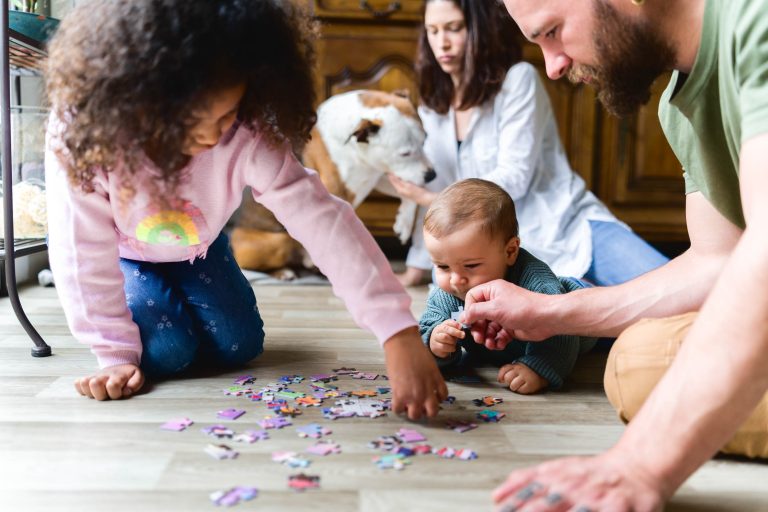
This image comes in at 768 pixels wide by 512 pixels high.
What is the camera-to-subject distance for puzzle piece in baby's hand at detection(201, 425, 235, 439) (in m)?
1.01

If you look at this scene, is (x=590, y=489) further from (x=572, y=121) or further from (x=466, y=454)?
(x=572, y=121)

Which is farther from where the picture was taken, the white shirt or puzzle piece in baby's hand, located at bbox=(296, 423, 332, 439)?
the white shirt

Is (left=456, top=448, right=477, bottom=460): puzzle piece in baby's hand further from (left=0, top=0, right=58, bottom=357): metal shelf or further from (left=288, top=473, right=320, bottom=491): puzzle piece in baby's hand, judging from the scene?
(left=0, top=0, right=58, bottom=357): metal shelf

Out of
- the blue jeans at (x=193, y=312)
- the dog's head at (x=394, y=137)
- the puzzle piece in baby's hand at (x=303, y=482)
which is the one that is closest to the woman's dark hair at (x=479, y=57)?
the dog's head at (x=394, y=137)

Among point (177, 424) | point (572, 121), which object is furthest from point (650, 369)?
point (572, 121)

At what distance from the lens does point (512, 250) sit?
1.38m

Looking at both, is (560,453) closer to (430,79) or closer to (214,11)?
(214,11)

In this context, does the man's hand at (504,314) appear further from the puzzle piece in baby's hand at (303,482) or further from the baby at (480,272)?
the puzzle piece in baby's hand at (303,482)

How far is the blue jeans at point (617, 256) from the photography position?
185 cm

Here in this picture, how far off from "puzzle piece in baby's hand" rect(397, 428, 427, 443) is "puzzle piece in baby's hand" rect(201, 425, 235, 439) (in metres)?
0.23

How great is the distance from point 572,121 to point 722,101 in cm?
197

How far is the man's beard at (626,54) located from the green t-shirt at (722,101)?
46mm

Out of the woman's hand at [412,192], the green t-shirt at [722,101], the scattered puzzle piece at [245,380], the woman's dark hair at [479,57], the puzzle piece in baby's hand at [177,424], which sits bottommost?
the scattered puzzle piece at [245,380]

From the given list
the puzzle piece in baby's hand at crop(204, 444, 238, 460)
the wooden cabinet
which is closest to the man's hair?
the puzzle piece in baby's hand at crop(204, 444, 238, 460)
